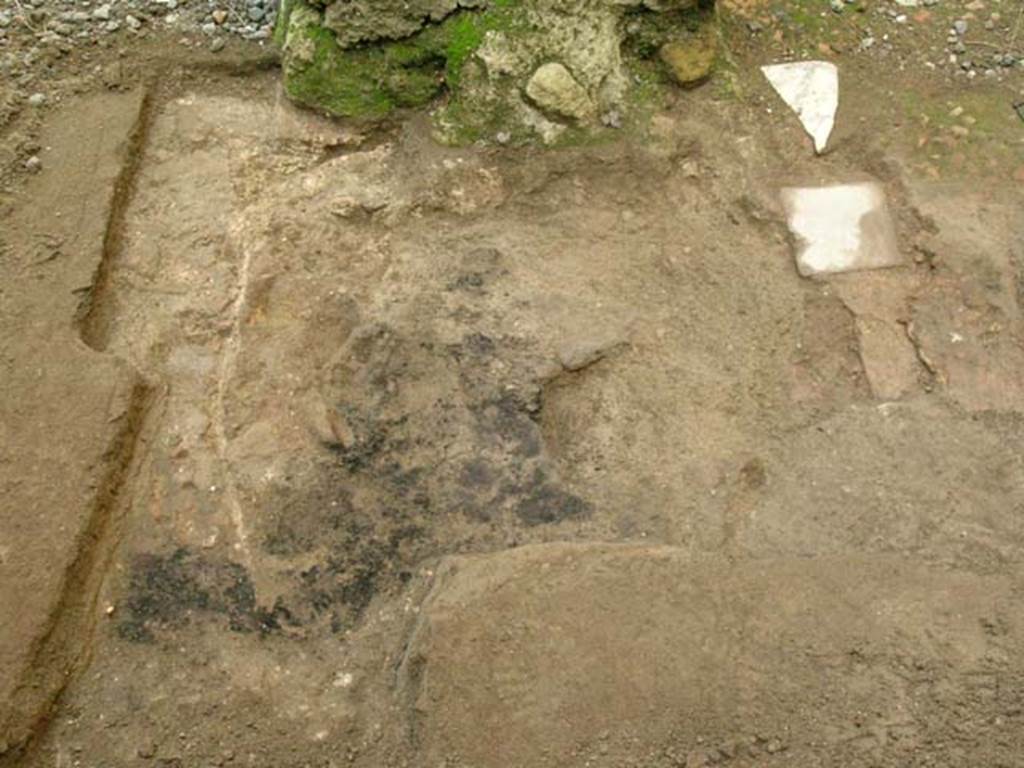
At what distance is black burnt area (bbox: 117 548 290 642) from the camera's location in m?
3.02

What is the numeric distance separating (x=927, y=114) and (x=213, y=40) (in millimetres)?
2791

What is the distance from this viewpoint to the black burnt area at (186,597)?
302 centimetres

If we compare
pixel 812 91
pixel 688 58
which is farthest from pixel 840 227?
pixel 688 58

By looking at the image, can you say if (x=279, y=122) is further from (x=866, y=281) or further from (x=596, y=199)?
(x=866, y=281)

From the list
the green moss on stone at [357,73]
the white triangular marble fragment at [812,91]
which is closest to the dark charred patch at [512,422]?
the green moss on stone at [357,73]

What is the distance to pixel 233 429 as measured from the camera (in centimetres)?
331

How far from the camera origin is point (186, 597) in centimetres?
306

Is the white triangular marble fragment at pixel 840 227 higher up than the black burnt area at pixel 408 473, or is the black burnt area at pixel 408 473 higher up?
the white triangular marble fragment at pixel 840 227

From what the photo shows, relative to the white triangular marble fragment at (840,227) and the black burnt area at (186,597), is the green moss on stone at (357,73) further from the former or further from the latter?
the black burnt area at (186,597)

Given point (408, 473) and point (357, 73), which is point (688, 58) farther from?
point (408, 473)

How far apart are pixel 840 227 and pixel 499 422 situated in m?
1.45

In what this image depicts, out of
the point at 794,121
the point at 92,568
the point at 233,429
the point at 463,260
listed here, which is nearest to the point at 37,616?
the point at 92,568

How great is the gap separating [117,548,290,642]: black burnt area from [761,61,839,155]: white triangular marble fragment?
2.53 m

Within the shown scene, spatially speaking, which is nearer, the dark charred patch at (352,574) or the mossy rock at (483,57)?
the dark charred patch at (352,574)
